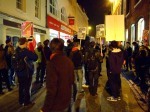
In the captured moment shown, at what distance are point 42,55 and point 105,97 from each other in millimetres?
3739

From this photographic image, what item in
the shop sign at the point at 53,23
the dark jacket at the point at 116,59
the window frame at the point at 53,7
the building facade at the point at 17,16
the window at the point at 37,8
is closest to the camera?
the dark jacket at the point at 116,59

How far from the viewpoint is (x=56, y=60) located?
4234 millimetres

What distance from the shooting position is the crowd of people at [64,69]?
4156mm

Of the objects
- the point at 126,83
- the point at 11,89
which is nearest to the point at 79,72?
the point at 11,89

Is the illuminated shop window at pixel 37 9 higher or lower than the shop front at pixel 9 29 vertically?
higher

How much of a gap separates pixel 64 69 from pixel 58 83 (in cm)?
22

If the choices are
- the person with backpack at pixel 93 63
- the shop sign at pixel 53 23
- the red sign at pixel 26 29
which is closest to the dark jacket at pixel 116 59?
the person with backpack at pixel 93 63

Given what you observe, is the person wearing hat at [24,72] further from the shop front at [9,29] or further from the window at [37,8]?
the window at [37,8]

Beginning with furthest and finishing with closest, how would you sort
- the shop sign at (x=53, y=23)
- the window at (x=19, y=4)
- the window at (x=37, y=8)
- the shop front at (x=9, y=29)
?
the shop sign at (x=53, y=23)
the window at (x=37, y=8)
the window at (x=19, y=4)
the shop front at (x=9, y=29)

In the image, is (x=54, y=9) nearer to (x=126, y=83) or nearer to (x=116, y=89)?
(x=126, y=83)

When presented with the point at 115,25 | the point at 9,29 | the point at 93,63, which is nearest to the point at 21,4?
the point at 9,29

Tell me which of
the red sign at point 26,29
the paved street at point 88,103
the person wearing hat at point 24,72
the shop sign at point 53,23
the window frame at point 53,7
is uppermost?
the window frame at point 53,7

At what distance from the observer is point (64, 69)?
4.24 meters

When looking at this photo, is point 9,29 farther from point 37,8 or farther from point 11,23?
point 37,8
